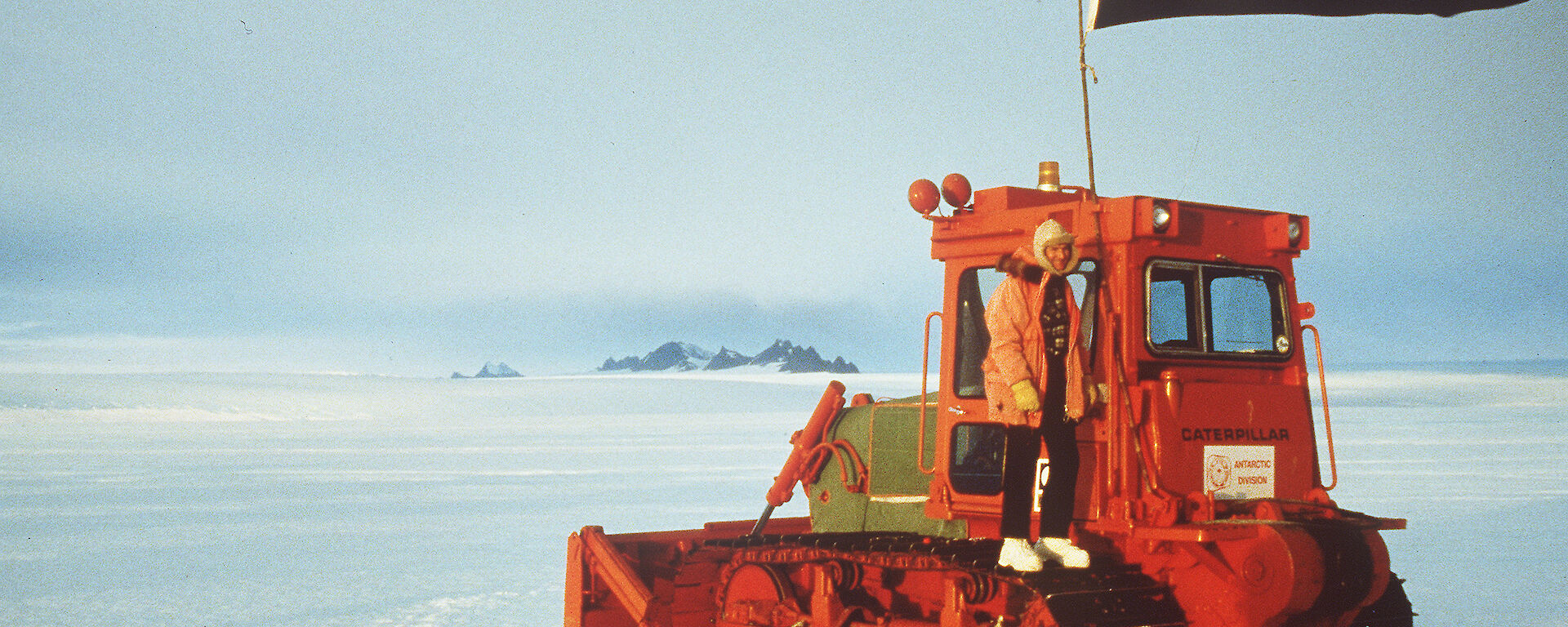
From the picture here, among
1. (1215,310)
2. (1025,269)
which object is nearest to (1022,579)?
(1025,269)

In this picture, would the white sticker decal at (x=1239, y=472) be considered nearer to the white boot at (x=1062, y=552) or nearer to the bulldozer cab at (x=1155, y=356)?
the bulldozer cab at (x=1155, y=356)

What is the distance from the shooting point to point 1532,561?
11008 mm

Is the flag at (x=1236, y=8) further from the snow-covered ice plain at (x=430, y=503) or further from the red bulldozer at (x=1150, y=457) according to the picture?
the snow-covered ice plain at (x=430, y=503)

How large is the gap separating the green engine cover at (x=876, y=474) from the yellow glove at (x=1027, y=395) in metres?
1.24

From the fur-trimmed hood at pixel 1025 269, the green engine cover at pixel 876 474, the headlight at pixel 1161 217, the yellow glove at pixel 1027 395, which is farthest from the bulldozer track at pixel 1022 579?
the headlight at pixel 1161 217

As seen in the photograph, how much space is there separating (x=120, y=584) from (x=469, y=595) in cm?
313

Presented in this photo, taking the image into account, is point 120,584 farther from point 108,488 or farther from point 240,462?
point 240,462

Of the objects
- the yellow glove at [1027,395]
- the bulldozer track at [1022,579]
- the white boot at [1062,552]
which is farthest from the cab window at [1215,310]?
the bulldozer track at [1022,579]

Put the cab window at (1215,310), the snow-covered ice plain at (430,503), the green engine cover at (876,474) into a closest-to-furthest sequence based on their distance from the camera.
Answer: the cab window at (1215,310)
the green engine cover at (876,474)
the snow-covered ice plain at (430,503)

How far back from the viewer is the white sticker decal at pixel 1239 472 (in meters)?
5.02

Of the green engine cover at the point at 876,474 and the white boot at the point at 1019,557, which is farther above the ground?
the green engine cover at the point at 876,474

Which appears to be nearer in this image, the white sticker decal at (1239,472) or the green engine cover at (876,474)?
the white sticker decal at (1239,472)

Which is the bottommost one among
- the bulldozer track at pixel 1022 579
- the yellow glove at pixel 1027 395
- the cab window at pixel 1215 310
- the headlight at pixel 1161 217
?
the bulldozer track at pixel 1022 579

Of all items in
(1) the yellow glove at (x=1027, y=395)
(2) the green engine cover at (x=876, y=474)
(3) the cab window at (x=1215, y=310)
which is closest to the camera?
(1) the yellow glove at (x=1027, y=395)
